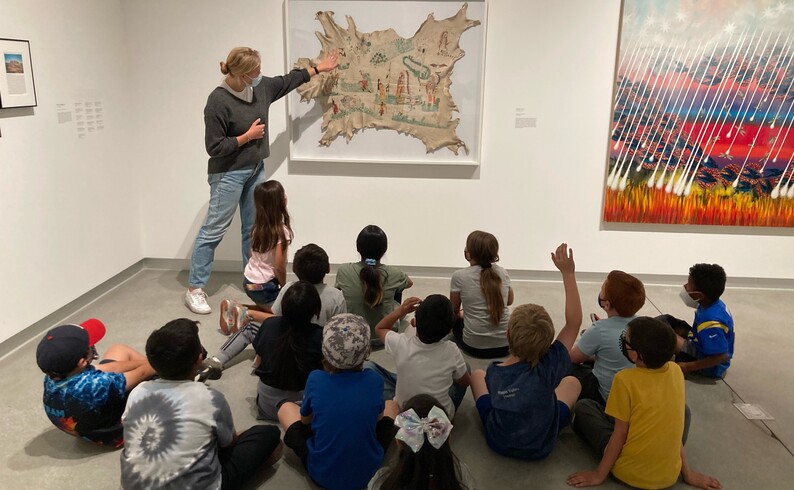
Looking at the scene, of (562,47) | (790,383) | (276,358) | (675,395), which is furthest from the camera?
(562,47)

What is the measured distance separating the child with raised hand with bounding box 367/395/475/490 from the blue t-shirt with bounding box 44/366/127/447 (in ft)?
4.02

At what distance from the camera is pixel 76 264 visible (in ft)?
13.4

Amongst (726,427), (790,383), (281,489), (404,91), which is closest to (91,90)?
(404,91)

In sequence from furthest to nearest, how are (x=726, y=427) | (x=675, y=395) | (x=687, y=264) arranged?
(x=687, y=264), (x=726, y=427), (x=675, y=395)

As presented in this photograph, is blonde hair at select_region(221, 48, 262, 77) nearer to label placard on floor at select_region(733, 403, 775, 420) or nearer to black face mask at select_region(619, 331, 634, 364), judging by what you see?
black face mask at select_region(619, 331, 634, 364)

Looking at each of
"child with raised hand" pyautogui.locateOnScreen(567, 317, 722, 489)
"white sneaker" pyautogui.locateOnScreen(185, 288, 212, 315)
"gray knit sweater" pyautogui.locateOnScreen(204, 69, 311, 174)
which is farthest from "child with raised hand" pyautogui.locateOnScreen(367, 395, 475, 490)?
"gray knit sweater" pyautogui.locateOnScreen(204, 69, 311, 174)

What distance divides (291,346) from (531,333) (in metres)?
0.98

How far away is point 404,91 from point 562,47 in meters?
1.11

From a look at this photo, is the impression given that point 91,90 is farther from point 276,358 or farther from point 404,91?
point 276,358

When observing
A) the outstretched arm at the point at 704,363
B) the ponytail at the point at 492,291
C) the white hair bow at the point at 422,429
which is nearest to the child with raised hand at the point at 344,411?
the white hair bow at the point at 422,429

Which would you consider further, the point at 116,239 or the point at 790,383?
the point at 116,239

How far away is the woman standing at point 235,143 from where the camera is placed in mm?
3973

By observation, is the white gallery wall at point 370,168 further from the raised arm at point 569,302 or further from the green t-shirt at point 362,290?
the raised arm at point 569,302

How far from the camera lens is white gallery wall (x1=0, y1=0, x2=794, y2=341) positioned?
432cm
